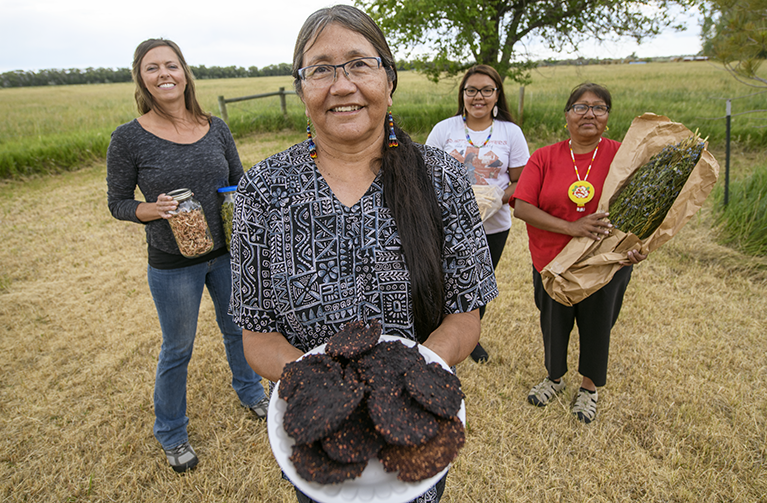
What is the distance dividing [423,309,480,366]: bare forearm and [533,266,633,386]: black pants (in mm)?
1623

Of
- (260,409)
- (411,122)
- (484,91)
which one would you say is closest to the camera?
(260,409)

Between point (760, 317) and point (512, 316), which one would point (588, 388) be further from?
point (760, 317)

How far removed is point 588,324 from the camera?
107 inches

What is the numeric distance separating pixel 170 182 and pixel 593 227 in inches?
95.5

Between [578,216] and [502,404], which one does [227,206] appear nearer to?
[578,216]

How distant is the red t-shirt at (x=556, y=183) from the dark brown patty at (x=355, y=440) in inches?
83.0

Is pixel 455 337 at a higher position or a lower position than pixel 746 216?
higher

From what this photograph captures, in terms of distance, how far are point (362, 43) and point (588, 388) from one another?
2.85 m

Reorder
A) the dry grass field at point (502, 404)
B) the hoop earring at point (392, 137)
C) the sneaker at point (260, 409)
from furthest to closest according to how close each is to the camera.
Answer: the sneaker at point (260, 409), the dry grass field at point (502, 404), the hoop earring at point (392, 137)

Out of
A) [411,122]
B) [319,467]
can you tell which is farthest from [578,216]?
[411,122]

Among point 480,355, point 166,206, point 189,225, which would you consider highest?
point 166,206

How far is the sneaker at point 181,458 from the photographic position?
2570mm

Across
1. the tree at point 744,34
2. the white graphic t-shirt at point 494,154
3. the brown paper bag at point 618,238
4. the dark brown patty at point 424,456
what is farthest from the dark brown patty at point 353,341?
the tree at point 744,34

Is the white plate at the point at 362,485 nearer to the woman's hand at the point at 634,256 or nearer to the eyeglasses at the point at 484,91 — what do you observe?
the woman's hand at the point at 634,256
